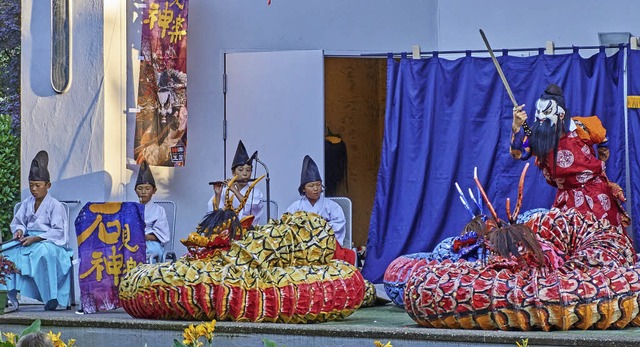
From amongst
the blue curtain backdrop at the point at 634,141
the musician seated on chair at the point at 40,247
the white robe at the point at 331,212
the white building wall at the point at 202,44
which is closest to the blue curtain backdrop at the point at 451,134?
the blue curtain backdrop at the point at 634,141

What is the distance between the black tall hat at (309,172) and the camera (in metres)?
9.81

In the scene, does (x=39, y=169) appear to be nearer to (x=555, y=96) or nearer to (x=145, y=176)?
(x=145, y=176)

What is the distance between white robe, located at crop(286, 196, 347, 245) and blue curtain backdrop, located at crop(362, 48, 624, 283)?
48 cm

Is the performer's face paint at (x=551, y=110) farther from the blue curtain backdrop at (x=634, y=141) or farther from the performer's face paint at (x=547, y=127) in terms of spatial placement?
the blue curtain backdrop at (x=634, y=141)

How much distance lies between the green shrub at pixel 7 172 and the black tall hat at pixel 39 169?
5.72 meters

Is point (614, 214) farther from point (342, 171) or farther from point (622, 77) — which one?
point (342, 171)

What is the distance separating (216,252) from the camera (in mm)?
7930

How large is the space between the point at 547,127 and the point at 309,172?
2.07 meters

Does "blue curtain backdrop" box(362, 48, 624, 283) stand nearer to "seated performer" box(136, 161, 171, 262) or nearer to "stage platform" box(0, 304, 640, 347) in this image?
"stage platform" box(0, 304, 640, 347)

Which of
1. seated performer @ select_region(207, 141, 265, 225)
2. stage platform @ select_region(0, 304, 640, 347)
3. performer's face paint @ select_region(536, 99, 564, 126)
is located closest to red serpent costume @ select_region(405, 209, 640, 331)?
stage platform @ select_region(0, 304, 640, 347)

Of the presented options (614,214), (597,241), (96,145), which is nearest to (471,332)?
(597,241)

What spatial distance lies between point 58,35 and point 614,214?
5.01 meters

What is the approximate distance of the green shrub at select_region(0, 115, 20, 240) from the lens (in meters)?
15.5

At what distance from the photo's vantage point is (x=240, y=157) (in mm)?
9969
